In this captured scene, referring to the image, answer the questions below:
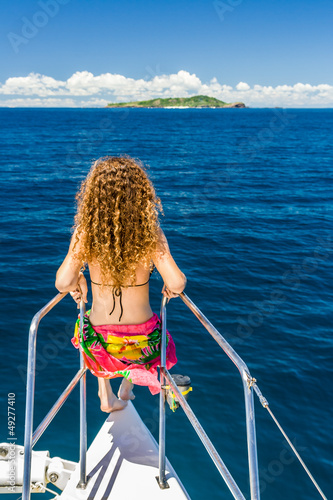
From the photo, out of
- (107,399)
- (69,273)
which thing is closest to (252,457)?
(69,273)

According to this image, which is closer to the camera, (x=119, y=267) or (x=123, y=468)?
(x=119, y=267)

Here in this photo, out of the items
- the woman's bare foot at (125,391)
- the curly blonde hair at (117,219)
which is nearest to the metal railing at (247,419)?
the curly blonde hair at (117,219)

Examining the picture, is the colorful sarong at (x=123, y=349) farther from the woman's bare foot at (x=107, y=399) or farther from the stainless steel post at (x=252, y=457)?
the stainless steel post at (x=252, y=457)

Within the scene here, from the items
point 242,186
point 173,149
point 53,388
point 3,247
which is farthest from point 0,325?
point 173,149

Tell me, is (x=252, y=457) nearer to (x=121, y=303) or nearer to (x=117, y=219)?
(x=121, y=303)

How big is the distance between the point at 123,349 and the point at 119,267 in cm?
51

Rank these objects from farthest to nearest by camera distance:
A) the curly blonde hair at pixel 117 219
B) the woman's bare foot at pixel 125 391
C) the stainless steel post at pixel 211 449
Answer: the woman's bare foot at pixel 125 391
the curly blonde hair at pixel 117 219
the stainless steel post at pixel 211 449

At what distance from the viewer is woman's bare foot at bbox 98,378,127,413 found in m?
2.93

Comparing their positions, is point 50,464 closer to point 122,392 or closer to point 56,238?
point 122,392

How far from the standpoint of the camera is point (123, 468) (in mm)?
2701

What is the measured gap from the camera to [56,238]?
46.6 feet

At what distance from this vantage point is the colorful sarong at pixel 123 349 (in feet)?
8.58

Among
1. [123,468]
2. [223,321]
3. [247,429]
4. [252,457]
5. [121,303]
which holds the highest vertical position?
[121,303]

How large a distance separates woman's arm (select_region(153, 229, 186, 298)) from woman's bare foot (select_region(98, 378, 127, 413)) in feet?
2.83
